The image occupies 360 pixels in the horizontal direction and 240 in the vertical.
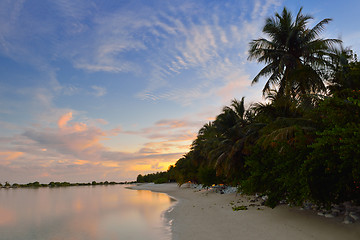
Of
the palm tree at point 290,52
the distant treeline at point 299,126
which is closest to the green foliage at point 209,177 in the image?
the distant treeline at point 299,126

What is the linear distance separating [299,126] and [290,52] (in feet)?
41.5

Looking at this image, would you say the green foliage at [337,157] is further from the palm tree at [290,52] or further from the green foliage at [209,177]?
the green foliage at [209,177]

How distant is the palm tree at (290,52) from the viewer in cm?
1956

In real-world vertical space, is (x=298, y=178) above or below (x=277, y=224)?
above

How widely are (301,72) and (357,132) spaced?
1005 centimetres

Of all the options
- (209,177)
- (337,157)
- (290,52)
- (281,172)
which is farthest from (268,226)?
(209,177)

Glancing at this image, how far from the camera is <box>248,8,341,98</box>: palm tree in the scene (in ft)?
64.2

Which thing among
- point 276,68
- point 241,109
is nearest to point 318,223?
point 276,68

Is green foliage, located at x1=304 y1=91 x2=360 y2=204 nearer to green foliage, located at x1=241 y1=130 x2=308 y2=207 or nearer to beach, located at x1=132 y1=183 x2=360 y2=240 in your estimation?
green foliage, located at x1=241 y1=130 x2=308 y2=207

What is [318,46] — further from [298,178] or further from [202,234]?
[202,234]

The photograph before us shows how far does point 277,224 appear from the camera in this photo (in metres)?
10.3

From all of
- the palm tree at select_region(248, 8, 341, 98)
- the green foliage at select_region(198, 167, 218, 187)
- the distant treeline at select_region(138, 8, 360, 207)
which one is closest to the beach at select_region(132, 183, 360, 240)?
the distant treeline at select_region(138, 8, 360, 207)

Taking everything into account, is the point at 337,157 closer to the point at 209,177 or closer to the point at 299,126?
the point at 299,126

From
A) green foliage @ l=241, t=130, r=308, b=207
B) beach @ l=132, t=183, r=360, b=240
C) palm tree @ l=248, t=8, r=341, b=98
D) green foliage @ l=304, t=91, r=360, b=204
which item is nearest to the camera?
green foliage @ l=304, t=91, r=360, b=204
